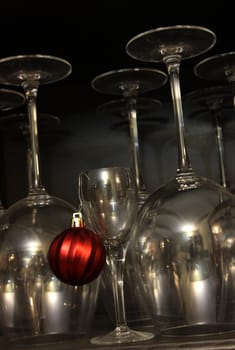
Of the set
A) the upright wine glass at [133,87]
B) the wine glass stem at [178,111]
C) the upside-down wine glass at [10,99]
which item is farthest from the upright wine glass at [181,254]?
the upside-down wine glass at [10,99]

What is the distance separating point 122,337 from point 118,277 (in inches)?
2.6

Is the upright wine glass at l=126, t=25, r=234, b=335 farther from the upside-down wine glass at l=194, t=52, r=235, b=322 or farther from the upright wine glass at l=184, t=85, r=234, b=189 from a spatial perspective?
the upright wine glass at l=184, t=85, r=234, b=189

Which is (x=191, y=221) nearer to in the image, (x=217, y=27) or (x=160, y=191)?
(x=160, y=191)

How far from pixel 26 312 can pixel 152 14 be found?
38cm

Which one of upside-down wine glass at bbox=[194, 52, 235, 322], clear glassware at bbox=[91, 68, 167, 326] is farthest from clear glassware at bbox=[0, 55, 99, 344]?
upside-down wine glass at bbox=[194, 52, 235, 322]

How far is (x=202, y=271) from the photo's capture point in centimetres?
59

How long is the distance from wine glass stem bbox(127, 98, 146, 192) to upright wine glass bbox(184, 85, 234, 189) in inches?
3.0

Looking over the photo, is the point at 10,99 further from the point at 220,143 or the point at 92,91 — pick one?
the point at 220,143

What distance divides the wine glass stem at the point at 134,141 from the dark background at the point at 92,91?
4cm

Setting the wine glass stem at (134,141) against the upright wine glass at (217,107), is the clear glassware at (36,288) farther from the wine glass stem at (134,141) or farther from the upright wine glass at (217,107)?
the upright wine glass at (217,107)

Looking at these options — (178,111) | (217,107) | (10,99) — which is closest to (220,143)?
(217,107)

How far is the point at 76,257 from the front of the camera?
58cm

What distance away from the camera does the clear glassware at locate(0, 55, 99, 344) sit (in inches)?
25.4

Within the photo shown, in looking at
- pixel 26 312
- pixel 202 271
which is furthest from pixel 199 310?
pixel 26 312
